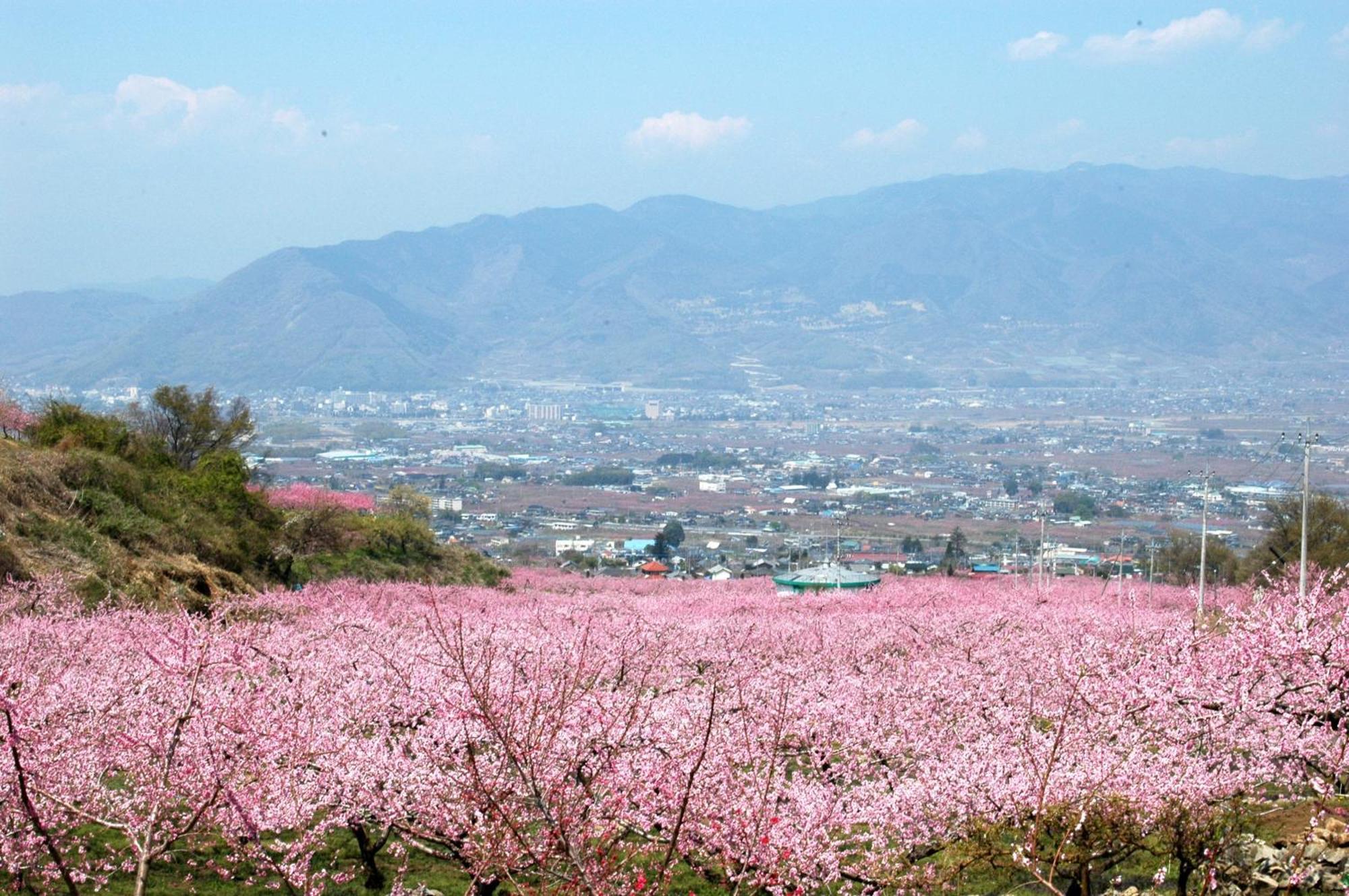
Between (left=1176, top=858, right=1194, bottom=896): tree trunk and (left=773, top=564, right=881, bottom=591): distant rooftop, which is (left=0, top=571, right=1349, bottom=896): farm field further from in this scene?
(left=773, top=564, right=881, bottom=591): distant rooftop

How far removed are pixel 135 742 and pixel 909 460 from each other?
13363cm

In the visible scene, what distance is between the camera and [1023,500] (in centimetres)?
10869

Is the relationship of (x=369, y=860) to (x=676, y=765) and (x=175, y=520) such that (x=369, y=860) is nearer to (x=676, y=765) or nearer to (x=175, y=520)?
(x=676, y=765)

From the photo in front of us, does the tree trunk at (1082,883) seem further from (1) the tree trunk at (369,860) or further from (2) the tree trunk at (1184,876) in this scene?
(1) the tree trunk at (369,860)

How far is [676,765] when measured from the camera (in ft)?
38.9

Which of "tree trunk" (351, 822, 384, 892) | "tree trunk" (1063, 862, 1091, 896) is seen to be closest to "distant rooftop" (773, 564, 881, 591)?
"tree trunk" (351, 822, 384, 892)

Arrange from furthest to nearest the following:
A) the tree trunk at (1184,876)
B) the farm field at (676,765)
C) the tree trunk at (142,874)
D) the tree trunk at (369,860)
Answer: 1. the tree trunk at (369,860)
2. the tree trunk at (1184,876)
3. the farm field at (676,765)
4. the tree trunk at (142,874)

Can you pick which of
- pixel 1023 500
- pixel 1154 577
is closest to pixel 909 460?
pixel 1023 500

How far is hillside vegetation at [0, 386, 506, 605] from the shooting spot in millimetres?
24781

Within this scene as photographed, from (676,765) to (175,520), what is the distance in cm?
2159

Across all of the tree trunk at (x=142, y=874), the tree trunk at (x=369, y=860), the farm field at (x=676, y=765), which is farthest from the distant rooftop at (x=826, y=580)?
the tree trunk at (x=142, y=874)

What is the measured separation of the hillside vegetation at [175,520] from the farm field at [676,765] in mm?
7642

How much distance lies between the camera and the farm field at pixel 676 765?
1055 cm

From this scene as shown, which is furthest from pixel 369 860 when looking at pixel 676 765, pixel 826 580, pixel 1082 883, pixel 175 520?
pixel 826 580
